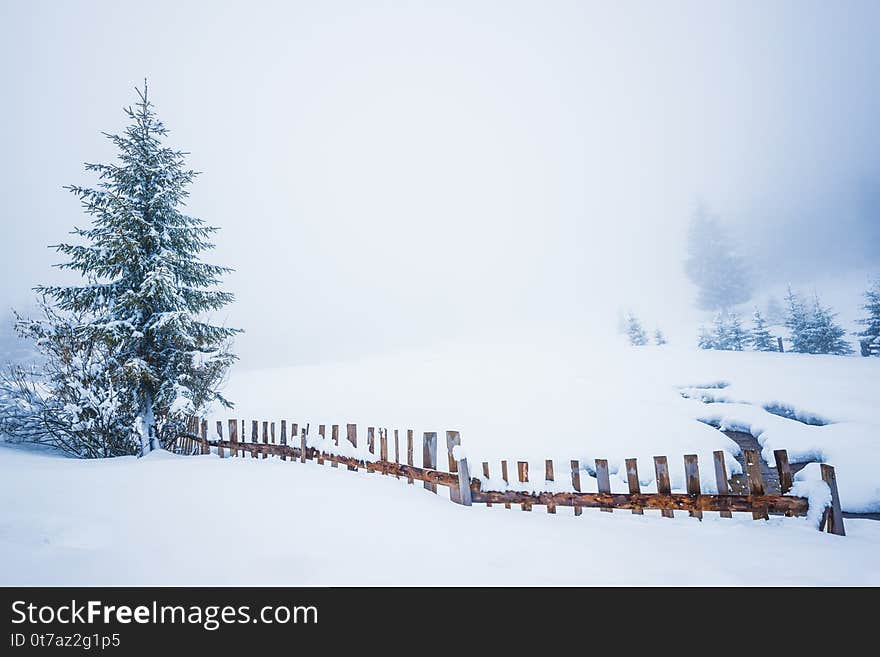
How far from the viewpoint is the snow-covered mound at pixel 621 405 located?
8773 mm

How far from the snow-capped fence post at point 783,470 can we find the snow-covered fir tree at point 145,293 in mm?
9894

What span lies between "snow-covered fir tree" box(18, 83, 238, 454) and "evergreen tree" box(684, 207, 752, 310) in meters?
45.1

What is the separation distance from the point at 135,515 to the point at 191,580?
1.68 meters

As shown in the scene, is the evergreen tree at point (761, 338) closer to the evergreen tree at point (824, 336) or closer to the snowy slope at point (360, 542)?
the evergreen tree at point (824, 336)

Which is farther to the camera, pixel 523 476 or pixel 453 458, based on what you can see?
pixel 453 458

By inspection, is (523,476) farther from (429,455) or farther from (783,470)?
(783,470)

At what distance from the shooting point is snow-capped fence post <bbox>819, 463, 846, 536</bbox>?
376 centimetres

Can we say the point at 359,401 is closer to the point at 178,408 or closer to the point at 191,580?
the point at 178,408

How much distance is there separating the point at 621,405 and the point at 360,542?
11.0 metres

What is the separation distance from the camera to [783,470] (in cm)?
394

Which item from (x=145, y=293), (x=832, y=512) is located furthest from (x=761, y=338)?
(x=145, y=293)

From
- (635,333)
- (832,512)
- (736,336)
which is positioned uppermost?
(635,333)

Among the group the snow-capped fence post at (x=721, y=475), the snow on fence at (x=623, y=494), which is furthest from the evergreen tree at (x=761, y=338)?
the snow-capped fence post at (x=721, y=475)
